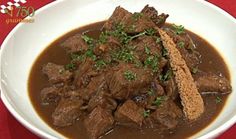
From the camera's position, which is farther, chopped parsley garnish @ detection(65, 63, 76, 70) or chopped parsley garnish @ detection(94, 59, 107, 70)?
chopped parsley garnish @ detection(65, 63, 76, 70)

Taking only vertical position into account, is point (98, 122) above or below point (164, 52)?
below

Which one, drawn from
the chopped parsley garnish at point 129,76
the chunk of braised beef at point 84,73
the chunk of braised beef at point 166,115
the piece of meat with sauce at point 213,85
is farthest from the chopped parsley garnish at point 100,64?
the piece of meat with sauce at point 213,85

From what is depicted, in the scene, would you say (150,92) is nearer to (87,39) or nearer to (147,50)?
(147,50)

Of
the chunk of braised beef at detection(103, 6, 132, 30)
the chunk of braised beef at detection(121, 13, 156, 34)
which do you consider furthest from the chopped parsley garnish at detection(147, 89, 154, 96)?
the chunk of braised beef at detection(103, 6, 132, 30)

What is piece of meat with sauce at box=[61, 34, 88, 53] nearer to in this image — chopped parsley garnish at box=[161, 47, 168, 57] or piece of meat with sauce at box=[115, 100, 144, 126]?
chopped parsley garnish at box=[161, 47, 168, 57]


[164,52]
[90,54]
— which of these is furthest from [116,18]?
[164,52]

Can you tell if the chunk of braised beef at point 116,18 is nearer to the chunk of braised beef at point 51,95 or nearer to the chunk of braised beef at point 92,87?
the chunk of braised beef at point 92,87
